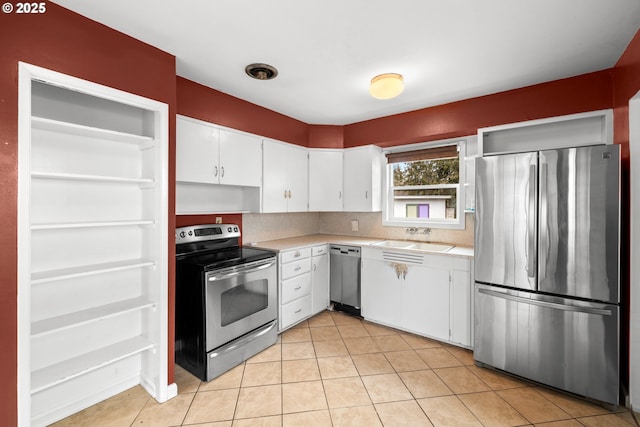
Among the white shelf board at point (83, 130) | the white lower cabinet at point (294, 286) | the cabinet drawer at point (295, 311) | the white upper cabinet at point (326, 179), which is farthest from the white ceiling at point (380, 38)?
the cabinet drawer at point (295, 311)

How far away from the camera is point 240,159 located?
2.90 meters

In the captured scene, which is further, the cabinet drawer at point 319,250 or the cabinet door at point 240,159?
the cabinet drawer at point 319,250

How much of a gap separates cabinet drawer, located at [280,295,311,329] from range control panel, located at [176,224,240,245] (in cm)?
99

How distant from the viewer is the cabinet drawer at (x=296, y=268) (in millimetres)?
3014

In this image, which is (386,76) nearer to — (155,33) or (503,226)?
(503,226)

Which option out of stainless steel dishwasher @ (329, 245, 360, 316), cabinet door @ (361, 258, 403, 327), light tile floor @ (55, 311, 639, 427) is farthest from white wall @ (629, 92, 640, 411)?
stainless steel dishwasher @ (329, 245, 360, 316)

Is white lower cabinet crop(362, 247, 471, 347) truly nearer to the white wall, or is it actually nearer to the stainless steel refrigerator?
the stainless steel refrigerator

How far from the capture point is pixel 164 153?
1990 mm

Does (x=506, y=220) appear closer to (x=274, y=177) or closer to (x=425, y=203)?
(x=425, y=203)

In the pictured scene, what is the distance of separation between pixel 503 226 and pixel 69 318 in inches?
124

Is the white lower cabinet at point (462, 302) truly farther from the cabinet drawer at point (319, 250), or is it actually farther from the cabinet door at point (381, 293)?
the cabinet drawer at point (319, 250)

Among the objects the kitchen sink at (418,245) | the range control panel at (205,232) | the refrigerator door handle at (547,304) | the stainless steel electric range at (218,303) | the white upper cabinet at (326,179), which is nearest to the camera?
the refrigerator door handle at (547,304)

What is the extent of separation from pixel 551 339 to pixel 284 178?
9.45 feet

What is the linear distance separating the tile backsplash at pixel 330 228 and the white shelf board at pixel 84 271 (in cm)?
140
